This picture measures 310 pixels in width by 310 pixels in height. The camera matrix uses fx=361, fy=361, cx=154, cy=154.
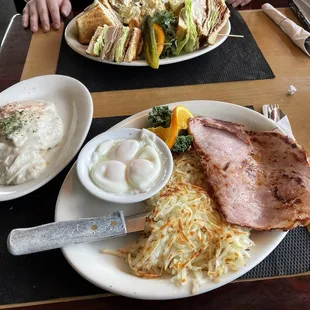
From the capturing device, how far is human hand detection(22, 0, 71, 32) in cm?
295

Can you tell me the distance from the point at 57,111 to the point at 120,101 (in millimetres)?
400

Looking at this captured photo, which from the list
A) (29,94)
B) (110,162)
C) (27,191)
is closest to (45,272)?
(27,191)

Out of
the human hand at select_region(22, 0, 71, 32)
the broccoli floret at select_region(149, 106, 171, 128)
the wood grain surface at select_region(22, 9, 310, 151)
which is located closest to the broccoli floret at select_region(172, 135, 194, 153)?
the broccoli floret at select_region(149, 106, 171, 128)

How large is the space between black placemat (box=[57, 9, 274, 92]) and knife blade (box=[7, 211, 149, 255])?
1213 mm

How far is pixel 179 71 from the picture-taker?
2.51m

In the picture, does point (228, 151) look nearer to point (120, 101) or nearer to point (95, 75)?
point (120, 101)

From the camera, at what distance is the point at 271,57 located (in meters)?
2.60

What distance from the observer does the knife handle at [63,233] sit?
4.40 feet

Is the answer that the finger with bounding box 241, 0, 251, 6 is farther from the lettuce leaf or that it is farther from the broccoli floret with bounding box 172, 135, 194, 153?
the broccoli floret with bounding box 172, 135, 194, 153

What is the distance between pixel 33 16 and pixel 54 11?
0.57 feet

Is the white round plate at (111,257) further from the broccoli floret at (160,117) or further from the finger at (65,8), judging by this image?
the finger at (65,8)

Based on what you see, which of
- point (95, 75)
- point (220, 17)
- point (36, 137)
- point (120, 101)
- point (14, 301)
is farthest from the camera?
point (220, 17)

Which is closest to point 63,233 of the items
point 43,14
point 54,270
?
point 54,270

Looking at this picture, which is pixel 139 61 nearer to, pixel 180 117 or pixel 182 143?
pixel 180 117
